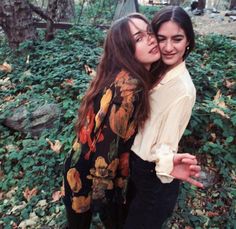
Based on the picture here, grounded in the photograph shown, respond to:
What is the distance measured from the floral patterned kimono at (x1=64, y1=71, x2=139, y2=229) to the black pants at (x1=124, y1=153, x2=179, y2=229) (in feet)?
0.44

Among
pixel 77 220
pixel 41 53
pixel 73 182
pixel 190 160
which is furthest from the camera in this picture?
pixel 41 53

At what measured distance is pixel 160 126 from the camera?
1729mm

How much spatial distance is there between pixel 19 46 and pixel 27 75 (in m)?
1.19

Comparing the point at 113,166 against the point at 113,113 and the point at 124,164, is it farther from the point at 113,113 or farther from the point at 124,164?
the point at 113,113

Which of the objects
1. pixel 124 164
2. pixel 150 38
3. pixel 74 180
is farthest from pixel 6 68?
pixel 150 38

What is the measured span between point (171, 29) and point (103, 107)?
58 cm

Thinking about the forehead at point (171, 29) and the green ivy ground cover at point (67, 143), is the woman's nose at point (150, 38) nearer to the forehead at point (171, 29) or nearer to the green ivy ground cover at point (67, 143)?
the forehead at point (171, 29)

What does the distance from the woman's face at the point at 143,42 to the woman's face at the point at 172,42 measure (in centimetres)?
4

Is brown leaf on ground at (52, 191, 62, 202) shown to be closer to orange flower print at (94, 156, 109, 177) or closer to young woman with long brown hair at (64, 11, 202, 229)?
young woman with long brown hair at (64, 11, 202, 229)

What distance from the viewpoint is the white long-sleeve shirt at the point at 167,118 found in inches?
65.5

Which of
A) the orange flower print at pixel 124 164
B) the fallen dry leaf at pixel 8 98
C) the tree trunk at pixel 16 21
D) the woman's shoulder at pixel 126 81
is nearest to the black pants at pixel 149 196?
the orange flower print at pixel 124 164

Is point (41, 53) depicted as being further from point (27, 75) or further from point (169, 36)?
point (169, 36)

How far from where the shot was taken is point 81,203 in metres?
2.10

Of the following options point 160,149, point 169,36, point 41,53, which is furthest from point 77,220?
point 41,53
